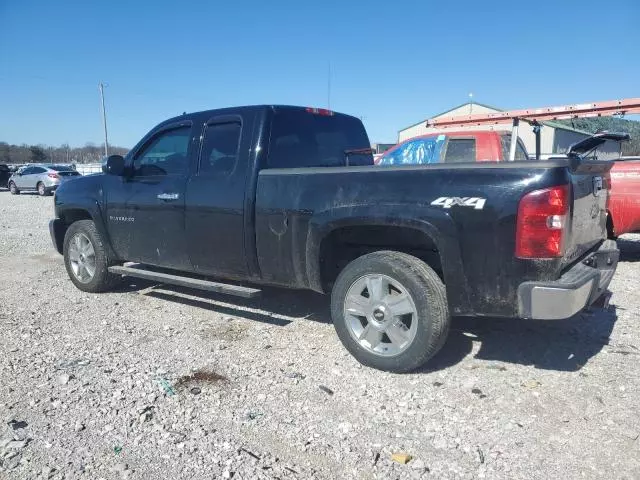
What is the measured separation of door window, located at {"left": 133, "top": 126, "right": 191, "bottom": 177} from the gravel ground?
4.76ft

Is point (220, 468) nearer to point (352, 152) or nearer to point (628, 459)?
point (628, 459)

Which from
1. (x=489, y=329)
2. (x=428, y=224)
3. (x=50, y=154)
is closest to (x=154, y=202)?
(x=428, y=224)

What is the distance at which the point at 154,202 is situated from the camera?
4.98 metres

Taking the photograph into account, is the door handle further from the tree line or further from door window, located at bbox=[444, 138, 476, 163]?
the tree line

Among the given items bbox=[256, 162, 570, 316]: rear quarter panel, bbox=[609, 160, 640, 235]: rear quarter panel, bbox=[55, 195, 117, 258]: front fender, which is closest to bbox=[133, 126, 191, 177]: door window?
bbox=[55, 195, 117, 258]: front fender

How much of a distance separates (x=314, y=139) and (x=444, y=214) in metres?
2.00

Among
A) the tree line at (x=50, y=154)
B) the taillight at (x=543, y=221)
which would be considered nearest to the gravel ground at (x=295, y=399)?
the taillight at (x=543, y=221)

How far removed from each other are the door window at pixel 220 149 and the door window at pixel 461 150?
4357mm

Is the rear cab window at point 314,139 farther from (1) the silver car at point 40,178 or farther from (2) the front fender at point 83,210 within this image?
(1) the silver car at point 40,178

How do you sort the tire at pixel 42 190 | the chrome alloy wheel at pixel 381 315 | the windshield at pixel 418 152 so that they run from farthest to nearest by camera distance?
the tire at pixel 42 190
the windshield at pixel 418 152
the chrome alloy wheel at pixel 381 315

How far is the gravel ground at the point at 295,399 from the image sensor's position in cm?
262

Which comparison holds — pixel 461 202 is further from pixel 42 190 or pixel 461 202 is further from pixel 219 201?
pixel 42 190

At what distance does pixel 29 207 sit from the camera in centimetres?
1805

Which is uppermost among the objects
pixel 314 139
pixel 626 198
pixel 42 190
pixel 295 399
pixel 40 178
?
pixel 40 178
